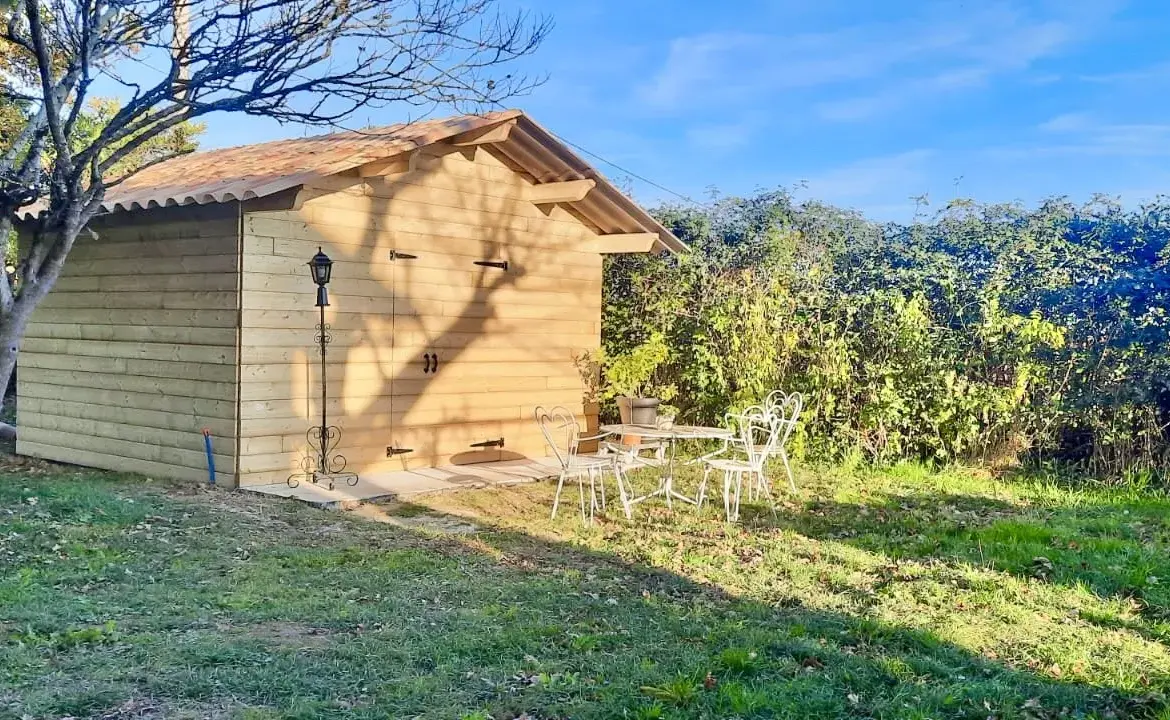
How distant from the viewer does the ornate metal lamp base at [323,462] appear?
7.23 meters

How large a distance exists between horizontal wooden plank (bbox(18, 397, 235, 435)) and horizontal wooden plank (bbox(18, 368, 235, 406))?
14 cm

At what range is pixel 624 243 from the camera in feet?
31.0

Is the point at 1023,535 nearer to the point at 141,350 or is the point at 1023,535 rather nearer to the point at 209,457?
the point at 209,457

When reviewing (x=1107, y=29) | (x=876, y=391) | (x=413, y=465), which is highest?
(x=1107, y=29)

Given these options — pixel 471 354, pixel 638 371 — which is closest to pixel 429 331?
pixel 471 354

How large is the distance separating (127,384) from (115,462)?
2.35ft

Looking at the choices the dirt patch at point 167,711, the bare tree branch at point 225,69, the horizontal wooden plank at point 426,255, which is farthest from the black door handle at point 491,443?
the dirt patch at point 167,711

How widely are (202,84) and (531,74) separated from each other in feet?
6.91

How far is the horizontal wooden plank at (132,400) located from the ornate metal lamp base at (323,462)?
73 centimetres

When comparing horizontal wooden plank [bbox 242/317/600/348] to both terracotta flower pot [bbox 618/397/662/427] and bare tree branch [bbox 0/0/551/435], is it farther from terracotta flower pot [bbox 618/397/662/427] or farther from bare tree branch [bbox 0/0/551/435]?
terracotta flower pot [bbox 618/397/662/427]

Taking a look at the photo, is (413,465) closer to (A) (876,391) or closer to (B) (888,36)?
(A) (876,391)

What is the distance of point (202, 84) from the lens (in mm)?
5402

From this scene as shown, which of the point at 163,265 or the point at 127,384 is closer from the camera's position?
the point at 163,265

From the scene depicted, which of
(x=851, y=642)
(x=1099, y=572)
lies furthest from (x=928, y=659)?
(x=1099, y=572)
